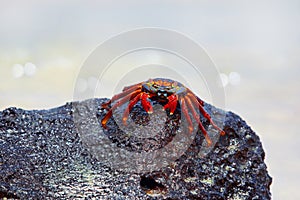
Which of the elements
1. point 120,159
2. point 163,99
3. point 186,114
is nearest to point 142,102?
point 163,99

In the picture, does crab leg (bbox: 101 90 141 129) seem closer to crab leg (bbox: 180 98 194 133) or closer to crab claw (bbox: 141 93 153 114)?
crab claw (bbox: 141 93 153 114)

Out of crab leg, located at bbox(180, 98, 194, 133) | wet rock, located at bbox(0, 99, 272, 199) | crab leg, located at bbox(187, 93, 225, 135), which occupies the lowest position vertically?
wet rock, located at bbox(0, 99, 272, 199)

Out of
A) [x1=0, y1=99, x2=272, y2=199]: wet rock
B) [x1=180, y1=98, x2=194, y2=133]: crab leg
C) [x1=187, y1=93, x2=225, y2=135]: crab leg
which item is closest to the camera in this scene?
[x1=0, y1=99, x2=272, y2=199]: wet rock

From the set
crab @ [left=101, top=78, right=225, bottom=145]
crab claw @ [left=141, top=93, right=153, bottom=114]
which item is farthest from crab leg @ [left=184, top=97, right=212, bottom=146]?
crab claw @ [left=141, top=93, right=153, bottom=114]

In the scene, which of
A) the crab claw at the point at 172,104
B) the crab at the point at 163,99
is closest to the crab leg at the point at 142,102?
the crab at the point at 163,99

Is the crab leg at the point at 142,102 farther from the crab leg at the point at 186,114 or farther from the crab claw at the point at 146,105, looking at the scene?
the crab leg at the point at 186,114

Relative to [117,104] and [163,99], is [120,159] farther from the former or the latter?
[163,99]

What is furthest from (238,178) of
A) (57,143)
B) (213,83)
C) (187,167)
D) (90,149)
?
(57,143)

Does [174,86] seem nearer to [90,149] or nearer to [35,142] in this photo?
[90,149]
